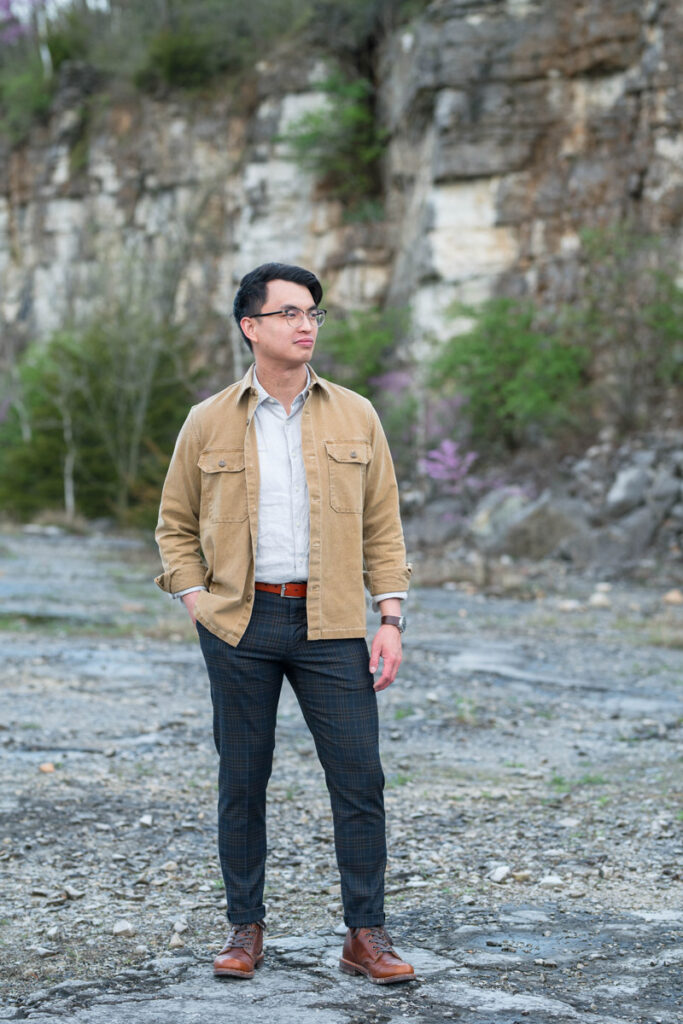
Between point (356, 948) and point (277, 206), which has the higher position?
point (277, 206)

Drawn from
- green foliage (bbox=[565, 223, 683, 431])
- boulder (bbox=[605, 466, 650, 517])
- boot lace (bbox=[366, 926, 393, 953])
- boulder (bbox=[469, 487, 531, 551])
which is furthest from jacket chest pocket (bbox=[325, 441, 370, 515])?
green foliage (bbox=[565, 223, 683, 431])

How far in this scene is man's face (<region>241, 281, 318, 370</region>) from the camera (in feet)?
11.6

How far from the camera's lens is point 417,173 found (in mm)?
32344

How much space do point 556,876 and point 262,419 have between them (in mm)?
2365

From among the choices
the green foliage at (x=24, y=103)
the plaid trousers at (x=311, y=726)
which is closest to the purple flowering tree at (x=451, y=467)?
the plaid trousers at (x=311, y=726)

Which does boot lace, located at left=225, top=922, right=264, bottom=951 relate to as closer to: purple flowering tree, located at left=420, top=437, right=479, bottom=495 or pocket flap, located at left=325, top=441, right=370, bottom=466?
pocket flap, located at left=325, top=441, right=370, bottom=466

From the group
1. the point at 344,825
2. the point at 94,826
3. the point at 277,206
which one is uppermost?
the point at 277,206

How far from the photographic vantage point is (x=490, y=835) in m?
5.31

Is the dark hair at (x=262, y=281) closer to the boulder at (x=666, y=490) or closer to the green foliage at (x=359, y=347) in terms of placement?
the boulder at (x=666, y=490)

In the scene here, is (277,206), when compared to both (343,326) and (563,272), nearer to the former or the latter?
(343,326)

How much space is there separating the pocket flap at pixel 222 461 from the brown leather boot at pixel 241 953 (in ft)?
4.75

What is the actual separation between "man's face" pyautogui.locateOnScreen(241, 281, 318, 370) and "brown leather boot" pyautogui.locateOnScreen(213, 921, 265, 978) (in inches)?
70.4

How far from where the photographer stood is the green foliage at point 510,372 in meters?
25.3

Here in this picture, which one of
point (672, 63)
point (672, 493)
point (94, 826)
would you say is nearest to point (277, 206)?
point (672, 63)
